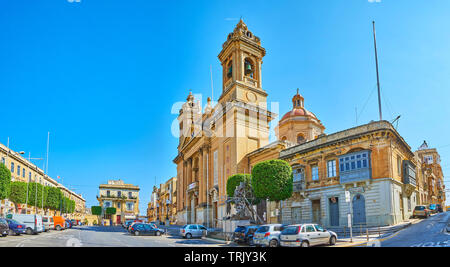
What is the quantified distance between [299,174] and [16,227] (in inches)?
1053

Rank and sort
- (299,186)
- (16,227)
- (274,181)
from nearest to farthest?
(16,227)
(274,181)
(299,186)

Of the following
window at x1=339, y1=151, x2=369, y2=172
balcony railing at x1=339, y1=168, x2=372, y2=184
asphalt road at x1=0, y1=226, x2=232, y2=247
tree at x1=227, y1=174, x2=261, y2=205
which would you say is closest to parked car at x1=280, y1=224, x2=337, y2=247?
asphalt road at x1=0, y1=226, x2=232, y2=247

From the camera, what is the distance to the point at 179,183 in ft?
232

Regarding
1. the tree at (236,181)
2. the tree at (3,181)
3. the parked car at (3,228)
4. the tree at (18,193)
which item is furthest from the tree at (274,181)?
the tree at (18,193)

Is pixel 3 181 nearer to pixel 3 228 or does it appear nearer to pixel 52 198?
pixel 3 228

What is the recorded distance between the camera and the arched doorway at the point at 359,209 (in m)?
28.5

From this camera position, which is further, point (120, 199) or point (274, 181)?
point (120, 199)

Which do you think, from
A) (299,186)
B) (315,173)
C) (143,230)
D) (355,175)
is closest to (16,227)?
(143,230)

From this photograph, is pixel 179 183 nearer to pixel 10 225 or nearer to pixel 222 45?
pixel 222 45

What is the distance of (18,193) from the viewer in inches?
2136

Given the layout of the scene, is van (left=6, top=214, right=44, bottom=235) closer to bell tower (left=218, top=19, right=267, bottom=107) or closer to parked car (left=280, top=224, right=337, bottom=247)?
parked car (left=280, top=224, right=337, bottom=247)

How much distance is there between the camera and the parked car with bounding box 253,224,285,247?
21.2 m

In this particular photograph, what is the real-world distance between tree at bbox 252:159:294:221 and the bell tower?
17667 mm
